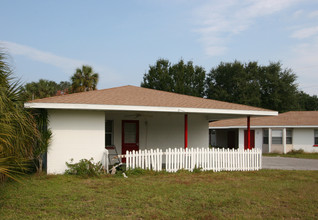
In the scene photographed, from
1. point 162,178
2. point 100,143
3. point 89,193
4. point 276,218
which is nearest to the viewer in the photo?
point 276,218

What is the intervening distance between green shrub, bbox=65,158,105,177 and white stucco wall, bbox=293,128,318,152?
20857mm

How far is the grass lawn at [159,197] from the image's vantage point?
6.43 metres

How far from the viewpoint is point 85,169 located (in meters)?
11.0

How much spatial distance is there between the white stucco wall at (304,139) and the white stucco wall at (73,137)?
20.6 metres

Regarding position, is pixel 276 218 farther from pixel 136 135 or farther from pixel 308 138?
pixel 308 138

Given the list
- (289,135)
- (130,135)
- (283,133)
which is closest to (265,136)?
(283,133)

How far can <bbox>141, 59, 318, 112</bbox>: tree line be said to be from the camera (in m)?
43.0

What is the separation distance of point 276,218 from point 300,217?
529 millimetres

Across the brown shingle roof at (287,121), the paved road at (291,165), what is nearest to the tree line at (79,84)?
the brown shingle roof at (287,121)

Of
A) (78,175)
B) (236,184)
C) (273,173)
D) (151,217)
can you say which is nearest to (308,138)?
(273,173)

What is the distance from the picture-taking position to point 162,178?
34.4 ft

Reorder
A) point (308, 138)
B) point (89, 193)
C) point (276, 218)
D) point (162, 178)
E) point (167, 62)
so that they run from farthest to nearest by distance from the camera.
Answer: point (167, 62)
point (308, 138)
point (162, 178)
point (89, 193)
point (276, 218)

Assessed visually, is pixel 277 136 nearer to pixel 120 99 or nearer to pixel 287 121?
pixel 287 121

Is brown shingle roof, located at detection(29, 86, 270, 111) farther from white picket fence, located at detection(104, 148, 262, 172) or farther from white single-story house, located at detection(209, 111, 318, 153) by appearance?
white single-story house, located at detection(209, 111, 318, 153)
